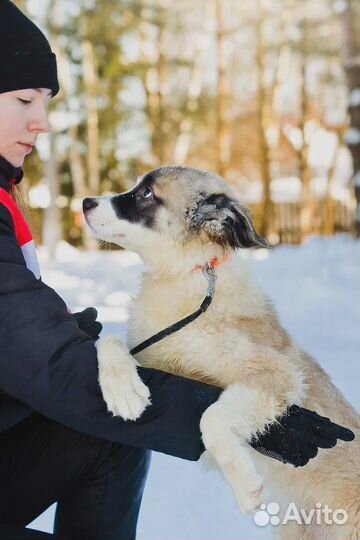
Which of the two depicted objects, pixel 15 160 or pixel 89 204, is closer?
pixel 15 160

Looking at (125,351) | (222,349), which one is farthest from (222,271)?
(125,351)

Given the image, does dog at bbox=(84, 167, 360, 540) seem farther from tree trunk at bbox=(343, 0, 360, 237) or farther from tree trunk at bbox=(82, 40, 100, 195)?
tree trunk at bbox=(82, 40, 100, 195)

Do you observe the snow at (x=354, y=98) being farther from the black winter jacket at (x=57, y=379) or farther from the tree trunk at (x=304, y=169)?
the tree trunk at (x=304, y=169)

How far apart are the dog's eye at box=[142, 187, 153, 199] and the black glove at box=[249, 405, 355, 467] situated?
119 centimetres

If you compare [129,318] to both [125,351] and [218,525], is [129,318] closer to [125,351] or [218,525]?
[125,351]

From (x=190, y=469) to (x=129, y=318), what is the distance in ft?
3.63

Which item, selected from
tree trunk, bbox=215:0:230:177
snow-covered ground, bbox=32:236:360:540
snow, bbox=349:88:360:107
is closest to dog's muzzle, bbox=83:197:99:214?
snow-covered ground, bbox=32:236:360:540

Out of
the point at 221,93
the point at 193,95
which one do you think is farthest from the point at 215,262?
the point at 193,95

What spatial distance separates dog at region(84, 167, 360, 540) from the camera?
2.02m

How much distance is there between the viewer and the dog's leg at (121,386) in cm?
190

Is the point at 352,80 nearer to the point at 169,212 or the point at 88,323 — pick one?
the point at 169,212

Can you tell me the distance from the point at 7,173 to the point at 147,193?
820 mm

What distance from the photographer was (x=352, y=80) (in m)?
12.3

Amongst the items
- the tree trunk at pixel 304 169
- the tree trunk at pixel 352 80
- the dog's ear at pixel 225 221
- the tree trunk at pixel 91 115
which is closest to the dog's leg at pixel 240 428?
the dog's ear at pixel 225 221
